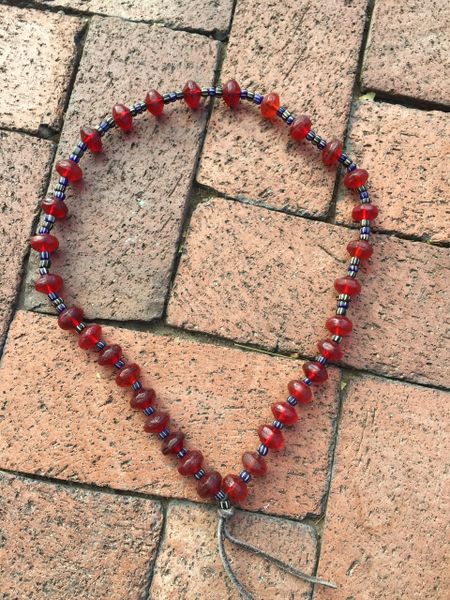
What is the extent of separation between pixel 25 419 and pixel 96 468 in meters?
0.23

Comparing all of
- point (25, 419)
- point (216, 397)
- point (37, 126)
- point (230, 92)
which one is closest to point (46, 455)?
point (25, 419)

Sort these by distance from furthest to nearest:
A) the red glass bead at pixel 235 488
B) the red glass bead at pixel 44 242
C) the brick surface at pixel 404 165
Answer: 1. the brick surface at pixel 404 165
2. the red glass bead at pixel 44 242
3. the red glass bead at pixel 235 488

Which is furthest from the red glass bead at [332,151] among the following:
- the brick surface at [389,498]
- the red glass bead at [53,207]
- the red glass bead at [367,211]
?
the red glass bead at [53,207]

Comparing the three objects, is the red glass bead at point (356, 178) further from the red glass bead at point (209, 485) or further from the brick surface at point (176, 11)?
the red glass bead at point (209, 485)

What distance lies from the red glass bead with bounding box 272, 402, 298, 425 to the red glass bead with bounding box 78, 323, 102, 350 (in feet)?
1.61

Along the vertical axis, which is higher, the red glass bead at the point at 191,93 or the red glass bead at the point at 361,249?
the red glass bead at the point at 191,93

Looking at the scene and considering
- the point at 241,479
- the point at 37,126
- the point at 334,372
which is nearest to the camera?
the point at 241,479

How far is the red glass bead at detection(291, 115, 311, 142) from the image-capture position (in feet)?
5.07

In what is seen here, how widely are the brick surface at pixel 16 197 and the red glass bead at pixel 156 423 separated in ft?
1.51

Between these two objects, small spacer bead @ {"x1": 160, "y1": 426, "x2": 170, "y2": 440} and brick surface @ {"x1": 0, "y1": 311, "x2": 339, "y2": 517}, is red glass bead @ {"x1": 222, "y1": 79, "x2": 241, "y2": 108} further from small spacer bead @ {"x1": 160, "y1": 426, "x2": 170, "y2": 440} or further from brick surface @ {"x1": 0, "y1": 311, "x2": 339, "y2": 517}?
small spacer bead @ {"x1": 160, "y1": 426, "x2": 170, "y2": 440}

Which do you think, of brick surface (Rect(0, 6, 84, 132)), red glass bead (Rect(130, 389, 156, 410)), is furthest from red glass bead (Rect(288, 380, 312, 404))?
brick surface (Rect(0, 6, 84, 132))

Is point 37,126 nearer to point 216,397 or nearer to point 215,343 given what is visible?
point 215,343

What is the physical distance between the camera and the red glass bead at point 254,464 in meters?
1.39

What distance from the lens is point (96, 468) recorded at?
4.74 feet
